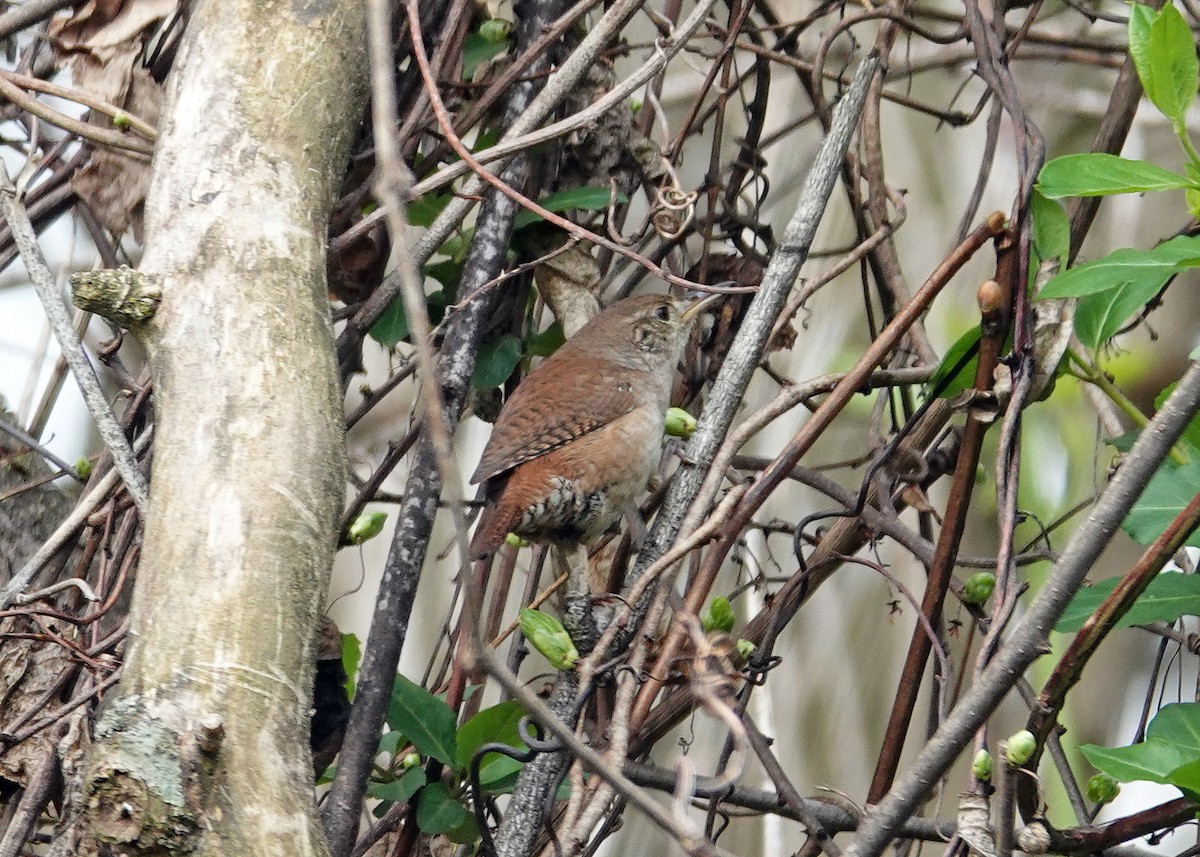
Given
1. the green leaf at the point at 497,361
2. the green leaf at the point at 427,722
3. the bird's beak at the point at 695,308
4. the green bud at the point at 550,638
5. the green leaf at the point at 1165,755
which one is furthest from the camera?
the bird's beak at the point at 695,308

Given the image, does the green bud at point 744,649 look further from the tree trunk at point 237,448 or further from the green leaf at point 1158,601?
the tree trunk at point 237,448

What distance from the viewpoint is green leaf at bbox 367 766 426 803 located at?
2.00 metres

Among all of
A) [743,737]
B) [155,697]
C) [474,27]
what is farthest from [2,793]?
[474,27]

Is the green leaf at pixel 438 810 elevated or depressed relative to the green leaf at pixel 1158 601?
depressed

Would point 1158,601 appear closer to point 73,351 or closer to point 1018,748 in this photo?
point 1018,748

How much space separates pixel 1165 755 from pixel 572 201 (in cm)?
136

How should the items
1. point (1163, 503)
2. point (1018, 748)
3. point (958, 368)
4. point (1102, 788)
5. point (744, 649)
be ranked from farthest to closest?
point (744, 649) → point (1102, 788) → point (958, 368) → point (1163, 503) → point (1018, 748)

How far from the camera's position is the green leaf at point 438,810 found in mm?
1958

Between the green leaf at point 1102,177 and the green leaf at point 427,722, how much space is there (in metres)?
1.22

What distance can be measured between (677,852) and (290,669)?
2532 mm

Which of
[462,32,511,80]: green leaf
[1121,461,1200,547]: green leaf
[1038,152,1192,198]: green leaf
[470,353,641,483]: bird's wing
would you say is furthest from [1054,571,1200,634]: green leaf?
[462,32,511,80]: green leaf

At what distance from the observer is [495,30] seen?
2260 millimetres

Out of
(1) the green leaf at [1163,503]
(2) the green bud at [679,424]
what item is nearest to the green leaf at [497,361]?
(2) the green bud at [679,424]

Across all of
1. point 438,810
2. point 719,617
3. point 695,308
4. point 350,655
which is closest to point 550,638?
point 719,617
